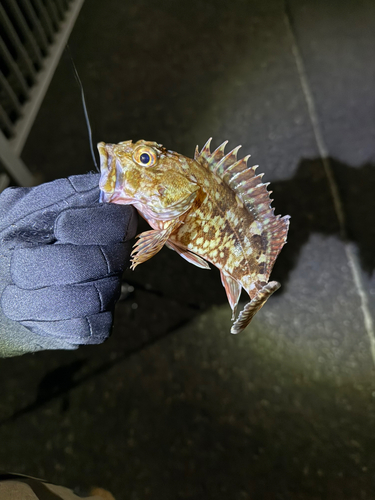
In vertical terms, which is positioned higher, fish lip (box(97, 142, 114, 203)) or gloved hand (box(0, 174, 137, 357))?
fish lip (box(97, 142, 114, 203))

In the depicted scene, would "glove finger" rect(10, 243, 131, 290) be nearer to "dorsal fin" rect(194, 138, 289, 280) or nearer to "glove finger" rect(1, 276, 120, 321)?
"glove finger" rect(1, 276, 120, 321)

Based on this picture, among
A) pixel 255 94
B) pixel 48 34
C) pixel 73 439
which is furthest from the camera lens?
pixel 255 94

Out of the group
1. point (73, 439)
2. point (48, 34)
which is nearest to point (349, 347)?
point (73, 439)

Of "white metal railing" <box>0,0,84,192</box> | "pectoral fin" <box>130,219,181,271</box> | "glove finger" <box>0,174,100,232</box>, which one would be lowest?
"pectoral fin" <box>130,219,181,271</box>

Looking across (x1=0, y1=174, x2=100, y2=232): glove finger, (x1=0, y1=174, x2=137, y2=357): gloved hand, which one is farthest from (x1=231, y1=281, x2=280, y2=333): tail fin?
(x1=0, y1=174, x2=100, y2=232): glove finger

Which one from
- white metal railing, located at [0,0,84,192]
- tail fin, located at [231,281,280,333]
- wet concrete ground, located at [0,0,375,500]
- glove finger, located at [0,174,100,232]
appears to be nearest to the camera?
tail fin, located at [231,281,280,333]

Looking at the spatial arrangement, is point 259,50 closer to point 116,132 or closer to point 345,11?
point 345,11
